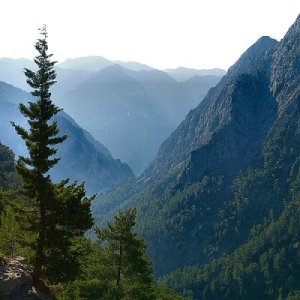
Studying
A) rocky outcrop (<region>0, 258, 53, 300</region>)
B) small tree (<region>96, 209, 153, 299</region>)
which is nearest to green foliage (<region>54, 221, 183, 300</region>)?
small tree (<region>96, 209, 153, 299</region>)

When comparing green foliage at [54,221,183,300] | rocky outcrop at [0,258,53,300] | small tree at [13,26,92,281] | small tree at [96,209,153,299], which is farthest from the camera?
small tree at [96,209,153,299]

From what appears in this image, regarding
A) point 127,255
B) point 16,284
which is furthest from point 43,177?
point 127,255

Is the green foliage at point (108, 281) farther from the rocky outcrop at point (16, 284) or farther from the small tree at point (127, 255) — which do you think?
the rocky outcrop at point (16, 284)

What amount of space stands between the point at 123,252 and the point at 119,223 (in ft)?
12.7

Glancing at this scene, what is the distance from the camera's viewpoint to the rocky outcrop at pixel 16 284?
3306 cm

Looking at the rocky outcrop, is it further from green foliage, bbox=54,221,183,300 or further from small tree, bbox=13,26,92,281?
green foliage, bbox=54,221,183,300

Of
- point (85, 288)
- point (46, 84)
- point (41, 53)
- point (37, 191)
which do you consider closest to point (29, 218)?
point (37, 191)

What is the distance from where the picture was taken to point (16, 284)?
33.5m

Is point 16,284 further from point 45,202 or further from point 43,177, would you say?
point 43,177

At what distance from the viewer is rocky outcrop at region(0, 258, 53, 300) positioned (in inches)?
1302

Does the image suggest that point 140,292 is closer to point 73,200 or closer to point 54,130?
point 73,200

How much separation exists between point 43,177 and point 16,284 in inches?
326

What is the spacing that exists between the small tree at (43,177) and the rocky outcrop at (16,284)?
119cm

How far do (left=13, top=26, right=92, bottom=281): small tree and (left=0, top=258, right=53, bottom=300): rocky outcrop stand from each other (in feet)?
3.91
